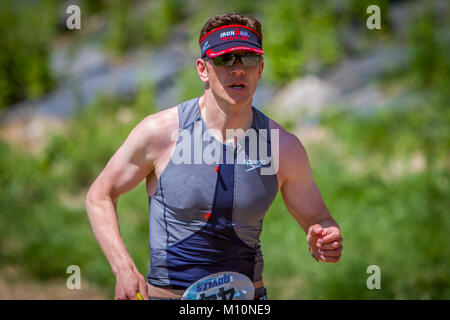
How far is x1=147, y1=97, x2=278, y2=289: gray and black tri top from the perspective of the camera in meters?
2.77

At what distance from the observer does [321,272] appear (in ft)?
20.1

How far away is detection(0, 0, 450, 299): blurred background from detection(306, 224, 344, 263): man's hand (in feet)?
10.2

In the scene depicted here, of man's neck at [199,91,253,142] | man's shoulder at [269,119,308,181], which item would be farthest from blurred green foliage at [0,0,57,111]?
man's shoulder at [269,119,308,181]

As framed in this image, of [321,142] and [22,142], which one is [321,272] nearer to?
[321,142]

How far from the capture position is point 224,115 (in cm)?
284

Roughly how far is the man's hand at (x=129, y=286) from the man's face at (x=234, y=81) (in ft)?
3.20

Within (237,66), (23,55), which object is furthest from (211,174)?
(23,55)

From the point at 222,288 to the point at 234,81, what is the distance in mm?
1074

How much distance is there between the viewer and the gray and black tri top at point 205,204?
277 cm

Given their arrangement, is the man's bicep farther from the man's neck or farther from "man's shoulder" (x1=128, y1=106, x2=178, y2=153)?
"man's shoulder" (x1=128, y1=106, x2=178, y2=153)

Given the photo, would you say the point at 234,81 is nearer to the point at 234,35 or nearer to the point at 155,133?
the point at 234,35

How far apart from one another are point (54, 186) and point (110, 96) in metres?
2.69

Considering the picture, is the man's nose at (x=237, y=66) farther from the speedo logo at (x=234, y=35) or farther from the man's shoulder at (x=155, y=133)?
the man's shoulder at (x=155, y=133)

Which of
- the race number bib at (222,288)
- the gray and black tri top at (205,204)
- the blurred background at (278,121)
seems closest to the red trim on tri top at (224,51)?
the gray and black tri top at (205,204)
